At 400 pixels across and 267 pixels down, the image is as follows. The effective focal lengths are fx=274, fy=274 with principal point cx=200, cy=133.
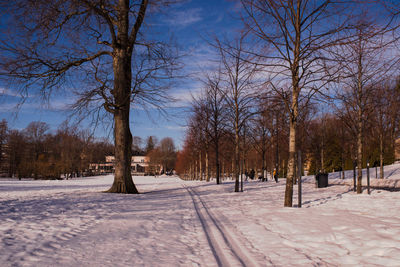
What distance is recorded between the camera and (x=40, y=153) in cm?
5988

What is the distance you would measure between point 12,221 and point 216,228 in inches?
167

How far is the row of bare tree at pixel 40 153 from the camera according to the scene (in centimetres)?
5103

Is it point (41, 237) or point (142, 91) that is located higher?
point (142, 91)

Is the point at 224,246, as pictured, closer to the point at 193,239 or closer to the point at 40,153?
the point at 193,239

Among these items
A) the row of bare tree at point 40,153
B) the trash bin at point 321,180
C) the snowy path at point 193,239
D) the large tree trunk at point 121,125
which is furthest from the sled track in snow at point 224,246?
the row of bare tree at point 40,153

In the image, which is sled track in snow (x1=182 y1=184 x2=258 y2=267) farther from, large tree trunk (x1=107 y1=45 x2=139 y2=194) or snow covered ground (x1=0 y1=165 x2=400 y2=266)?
large tree trunk (x1=107 y1=45 x2=139 y2=194)

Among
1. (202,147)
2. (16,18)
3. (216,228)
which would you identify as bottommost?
(216,228)

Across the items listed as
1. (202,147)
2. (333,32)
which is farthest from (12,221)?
(202,147)

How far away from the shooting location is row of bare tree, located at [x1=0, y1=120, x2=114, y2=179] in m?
51.0

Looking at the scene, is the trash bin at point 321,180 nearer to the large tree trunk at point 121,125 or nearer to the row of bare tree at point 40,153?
the large tree trunk at point 121,125

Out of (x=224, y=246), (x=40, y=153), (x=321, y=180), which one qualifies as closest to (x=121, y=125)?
(x=224, y=246)

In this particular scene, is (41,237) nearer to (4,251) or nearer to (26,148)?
(4,251)

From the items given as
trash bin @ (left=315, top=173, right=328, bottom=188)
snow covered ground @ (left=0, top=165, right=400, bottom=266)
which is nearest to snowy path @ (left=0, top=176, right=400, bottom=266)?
snow covered ground @ (left=0, top=165, right=400, bottom=266)

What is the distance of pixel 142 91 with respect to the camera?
1209 cm
